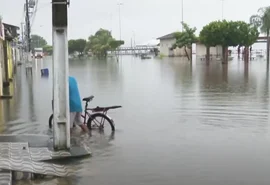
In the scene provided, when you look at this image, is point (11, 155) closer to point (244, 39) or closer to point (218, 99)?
point (218, 99)

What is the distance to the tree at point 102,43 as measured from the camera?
4296 inches

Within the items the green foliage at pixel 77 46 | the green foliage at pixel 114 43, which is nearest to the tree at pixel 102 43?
the green foliage at pixel 114 43

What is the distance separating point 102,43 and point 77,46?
43.9ft

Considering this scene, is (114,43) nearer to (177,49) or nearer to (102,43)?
(102,43)

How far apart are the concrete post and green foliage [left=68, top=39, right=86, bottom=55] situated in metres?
118

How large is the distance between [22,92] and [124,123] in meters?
10.0

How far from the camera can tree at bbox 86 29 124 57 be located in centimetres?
10912

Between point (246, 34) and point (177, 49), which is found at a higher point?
point (246, 34)

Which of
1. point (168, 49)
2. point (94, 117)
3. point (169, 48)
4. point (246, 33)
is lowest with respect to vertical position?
point (94, 117)

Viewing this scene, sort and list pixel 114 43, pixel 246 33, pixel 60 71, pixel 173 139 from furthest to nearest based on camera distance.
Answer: pixel 114 43
pixel 246 33
pixel 173 139
pixel 60 71

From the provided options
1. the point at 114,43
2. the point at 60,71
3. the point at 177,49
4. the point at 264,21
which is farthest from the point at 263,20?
the point at 60,71

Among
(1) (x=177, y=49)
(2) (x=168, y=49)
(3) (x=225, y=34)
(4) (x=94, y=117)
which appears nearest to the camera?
(4) (x=94, y=117)

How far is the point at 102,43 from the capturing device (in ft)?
375

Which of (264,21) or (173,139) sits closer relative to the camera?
(173,139)
